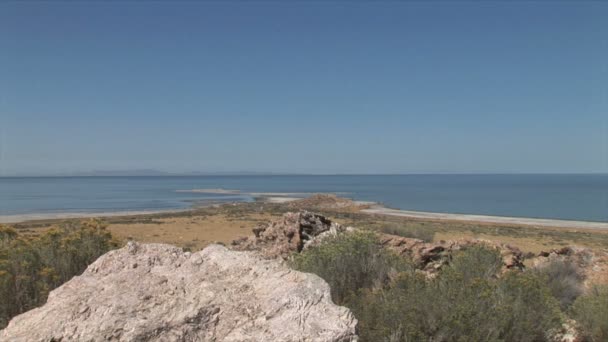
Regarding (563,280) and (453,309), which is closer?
(453,309)

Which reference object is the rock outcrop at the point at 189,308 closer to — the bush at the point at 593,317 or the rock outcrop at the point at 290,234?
the bush at the point at 593,317

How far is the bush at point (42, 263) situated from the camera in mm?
5680

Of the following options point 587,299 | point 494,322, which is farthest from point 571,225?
point 494,322

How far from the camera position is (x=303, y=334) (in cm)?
354

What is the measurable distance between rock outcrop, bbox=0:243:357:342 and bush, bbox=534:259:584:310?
679 cm

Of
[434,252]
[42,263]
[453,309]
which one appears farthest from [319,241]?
[42,263]

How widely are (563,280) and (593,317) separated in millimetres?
3202

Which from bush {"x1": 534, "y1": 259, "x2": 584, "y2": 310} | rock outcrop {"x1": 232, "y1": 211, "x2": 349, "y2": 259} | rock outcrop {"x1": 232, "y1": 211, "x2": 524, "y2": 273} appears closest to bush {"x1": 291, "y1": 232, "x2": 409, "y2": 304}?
rock outcrop {"x1": 232, "y1": 211, "x2": 524, "y2": 273}

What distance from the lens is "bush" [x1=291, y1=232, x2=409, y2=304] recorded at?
23.7 feet

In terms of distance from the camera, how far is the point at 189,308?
3.90 m

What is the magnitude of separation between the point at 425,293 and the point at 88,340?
3.63 meters

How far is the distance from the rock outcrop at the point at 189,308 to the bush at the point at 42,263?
73.2 inches

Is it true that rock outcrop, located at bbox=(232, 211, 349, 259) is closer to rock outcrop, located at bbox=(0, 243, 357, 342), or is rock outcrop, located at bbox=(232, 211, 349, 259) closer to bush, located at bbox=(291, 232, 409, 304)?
bush, located at bbox=(291, 232, 409, 304)

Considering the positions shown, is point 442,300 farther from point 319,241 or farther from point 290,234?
point 290,234
